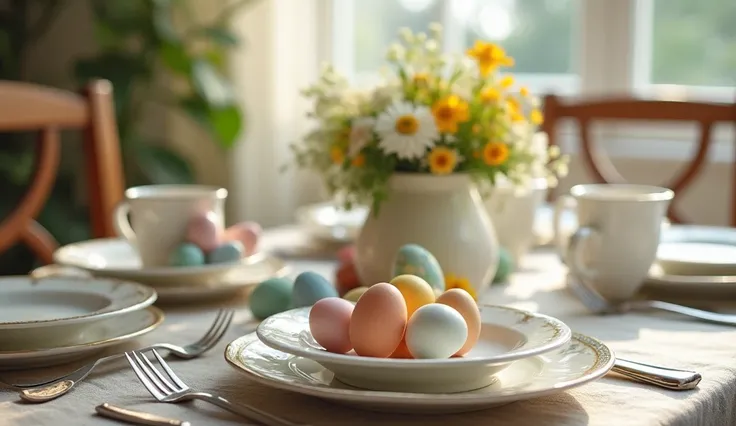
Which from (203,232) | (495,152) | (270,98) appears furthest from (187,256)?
(270,98)

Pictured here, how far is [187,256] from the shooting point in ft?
3.66

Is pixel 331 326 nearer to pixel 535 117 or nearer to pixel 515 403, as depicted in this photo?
pixel 515 403

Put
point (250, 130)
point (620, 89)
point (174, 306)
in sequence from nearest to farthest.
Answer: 1. point (174, 306)
2. point (620, 89)
3. point (250, 130)

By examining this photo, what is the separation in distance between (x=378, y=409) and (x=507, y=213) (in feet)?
2.03

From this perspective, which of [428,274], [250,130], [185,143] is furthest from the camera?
[185,143]

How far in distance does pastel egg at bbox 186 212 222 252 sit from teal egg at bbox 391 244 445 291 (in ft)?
1.04

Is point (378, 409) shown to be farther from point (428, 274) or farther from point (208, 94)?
point (208, 94)

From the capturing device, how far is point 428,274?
0.89 metres

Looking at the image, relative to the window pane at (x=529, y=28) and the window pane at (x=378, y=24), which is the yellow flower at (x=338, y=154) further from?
the window pane at (x=378, y=24)

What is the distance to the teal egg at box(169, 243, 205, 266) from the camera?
111 centimetres

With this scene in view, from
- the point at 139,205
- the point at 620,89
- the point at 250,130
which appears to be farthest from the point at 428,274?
the point at 250,130

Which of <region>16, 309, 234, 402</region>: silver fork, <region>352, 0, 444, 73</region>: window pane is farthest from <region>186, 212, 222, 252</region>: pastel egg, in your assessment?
<region>352, 0, 444, 73</region>: window pane

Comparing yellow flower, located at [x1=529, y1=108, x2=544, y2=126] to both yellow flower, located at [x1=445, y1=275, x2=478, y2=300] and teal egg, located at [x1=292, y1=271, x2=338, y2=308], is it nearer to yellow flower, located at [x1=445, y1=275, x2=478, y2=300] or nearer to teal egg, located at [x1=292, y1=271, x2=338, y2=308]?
yellow flower, located at [x1=445, y1=275, x2=478, y2=300]

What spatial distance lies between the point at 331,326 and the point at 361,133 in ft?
1.10
